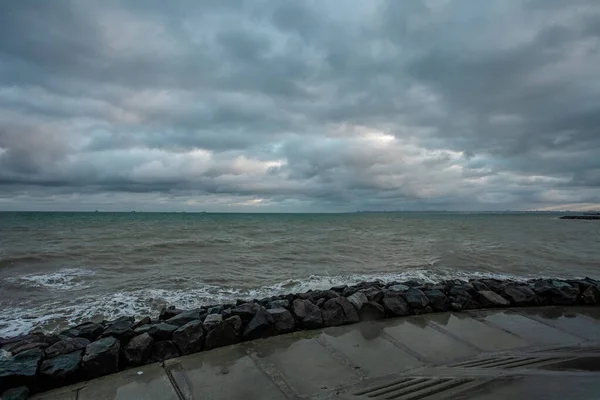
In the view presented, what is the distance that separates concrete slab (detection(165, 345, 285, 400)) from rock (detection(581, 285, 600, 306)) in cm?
672

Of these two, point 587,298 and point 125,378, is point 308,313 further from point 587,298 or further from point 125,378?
point 587,298

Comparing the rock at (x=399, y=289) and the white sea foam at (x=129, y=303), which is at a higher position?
the rock at (x=399, y=289)

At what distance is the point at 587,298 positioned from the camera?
258 inches

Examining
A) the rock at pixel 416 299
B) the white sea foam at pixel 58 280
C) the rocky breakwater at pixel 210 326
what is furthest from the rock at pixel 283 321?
the white sea foam at pixel 58 280

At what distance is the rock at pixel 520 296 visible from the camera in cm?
634

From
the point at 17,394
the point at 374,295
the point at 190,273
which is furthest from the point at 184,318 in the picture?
the point at 190,273

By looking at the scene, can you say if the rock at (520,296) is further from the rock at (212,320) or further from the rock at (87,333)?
the rock at (87,333)

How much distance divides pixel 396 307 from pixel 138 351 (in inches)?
155

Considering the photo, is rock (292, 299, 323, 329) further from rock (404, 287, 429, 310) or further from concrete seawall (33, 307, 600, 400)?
rock (404, 287, 429, 310)

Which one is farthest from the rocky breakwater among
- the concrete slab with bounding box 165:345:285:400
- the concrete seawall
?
the concrete slab with bounding box 165:345:285:400

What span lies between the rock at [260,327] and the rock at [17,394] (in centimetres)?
237

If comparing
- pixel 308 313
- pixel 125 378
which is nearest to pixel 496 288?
pixel 308 313

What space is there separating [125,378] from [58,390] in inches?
24.8

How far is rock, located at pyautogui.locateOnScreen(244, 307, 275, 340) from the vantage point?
15.2 feet
